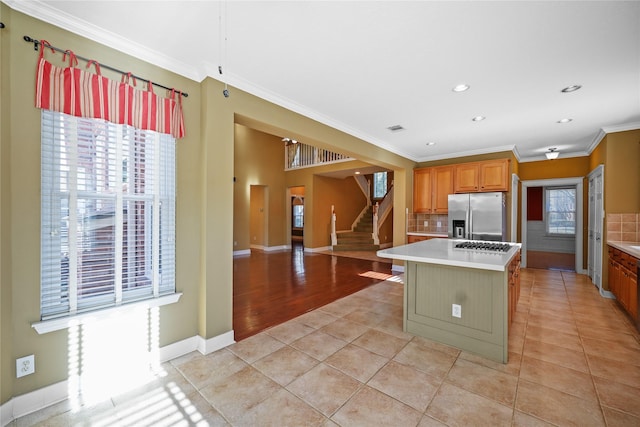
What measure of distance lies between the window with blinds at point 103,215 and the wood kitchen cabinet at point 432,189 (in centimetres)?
536

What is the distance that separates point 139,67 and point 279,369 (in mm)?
2782

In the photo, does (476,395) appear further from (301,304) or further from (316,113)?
(316,113)

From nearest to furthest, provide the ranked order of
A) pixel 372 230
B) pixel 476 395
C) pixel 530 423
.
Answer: pixel 530 423, pixel 476 395, pixel 372 230

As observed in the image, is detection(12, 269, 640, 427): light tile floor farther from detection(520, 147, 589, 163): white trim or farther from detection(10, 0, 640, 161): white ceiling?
detection(520, 147, 589, 163): white trim

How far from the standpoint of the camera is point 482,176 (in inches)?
211

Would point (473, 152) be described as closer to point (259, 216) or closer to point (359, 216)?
point (359, 216)

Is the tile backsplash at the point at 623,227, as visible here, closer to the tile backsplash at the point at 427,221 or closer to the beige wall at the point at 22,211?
the tile backsplash at the point at 427,221

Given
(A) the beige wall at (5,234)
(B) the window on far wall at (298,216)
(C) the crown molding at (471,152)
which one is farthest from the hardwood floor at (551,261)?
(B) the window on far wall at (298,216)

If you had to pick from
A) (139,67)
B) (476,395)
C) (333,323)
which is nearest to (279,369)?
(333,323)

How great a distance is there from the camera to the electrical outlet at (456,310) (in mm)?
2539

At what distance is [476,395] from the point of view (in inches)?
73.5

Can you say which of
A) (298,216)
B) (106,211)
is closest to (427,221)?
(106,211)

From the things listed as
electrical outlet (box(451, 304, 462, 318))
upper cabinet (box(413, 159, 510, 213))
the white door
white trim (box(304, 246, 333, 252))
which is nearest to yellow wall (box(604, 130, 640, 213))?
the white door

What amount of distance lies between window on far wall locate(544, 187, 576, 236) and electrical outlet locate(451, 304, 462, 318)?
848 centimetres
